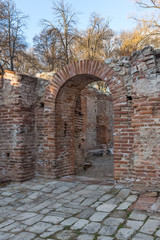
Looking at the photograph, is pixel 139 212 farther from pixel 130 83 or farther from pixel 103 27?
pixel 103 27

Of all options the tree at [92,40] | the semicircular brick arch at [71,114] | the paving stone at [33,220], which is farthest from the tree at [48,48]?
the paving stone at [33,220]

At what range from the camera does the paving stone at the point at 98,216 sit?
3.32 metres

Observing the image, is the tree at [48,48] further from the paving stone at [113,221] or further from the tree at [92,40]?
the paving stone at [113,221]

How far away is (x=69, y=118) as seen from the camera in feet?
21.5

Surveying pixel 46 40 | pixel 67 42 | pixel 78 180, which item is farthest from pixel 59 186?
pixel 46 40

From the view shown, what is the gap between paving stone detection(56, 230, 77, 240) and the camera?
9.42 feet

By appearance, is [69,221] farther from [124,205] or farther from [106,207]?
[124,205]

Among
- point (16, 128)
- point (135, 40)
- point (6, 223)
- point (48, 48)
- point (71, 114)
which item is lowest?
point (6, 223)

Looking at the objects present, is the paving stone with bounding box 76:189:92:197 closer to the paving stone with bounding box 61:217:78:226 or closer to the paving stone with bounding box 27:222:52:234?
the paving stone with bounding box 61:217:78:226

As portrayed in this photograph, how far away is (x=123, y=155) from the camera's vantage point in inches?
193

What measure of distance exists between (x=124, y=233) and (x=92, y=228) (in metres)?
0.45

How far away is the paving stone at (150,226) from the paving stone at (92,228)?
23.2 inches

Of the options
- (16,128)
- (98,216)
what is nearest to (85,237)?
(98,216)

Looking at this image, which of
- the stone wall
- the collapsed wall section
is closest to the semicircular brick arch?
the collapsed wall section
